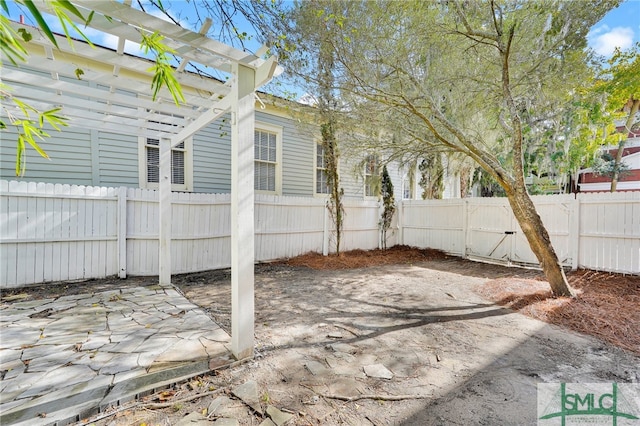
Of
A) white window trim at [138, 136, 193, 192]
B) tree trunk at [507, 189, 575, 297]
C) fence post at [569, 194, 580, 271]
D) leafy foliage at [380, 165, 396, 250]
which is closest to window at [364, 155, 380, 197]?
leafy foliage at [380, 165, 396, 250]

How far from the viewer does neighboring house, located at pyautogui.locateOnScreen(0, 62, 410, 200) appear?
5.22m

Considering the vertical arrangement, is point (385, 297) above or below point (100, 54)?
below

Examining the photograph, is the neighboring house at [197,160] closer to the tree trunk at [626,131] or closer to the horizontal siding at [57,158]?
the horizontal siding at [57,158]

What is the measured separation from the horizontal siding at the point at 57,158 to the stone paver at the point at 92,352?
266cm

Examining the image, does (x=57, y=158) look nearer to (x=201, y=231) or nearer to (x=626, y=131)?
(x=201, y=231)

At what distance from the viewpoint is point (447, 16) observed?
4094 mm

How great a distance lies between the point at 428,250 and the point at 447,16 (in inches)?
242

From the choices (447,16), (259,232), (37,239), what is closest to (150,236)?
(37,239)

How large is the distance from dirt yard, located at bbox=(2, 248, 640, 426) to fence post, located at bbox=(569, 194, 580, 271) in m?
0.49

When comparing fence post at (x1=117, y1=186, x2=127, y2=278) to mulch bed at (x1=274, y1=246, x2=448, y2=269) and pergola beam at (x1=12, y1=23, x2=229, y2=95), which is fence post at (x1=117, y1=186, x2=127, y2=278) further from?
mulch bed at (x1=274, y1=246, x2=448, y2=269)

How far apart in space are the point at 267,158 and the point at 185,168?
222cm

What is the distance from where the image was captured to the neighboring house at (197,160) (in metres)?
5.22

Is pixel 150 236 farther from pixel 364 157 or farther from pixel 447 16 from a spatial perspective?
pixel 447 16

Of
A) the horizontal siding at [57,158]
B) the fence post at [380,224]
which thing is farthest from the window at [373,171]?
the horizontal siding at [57,158]
